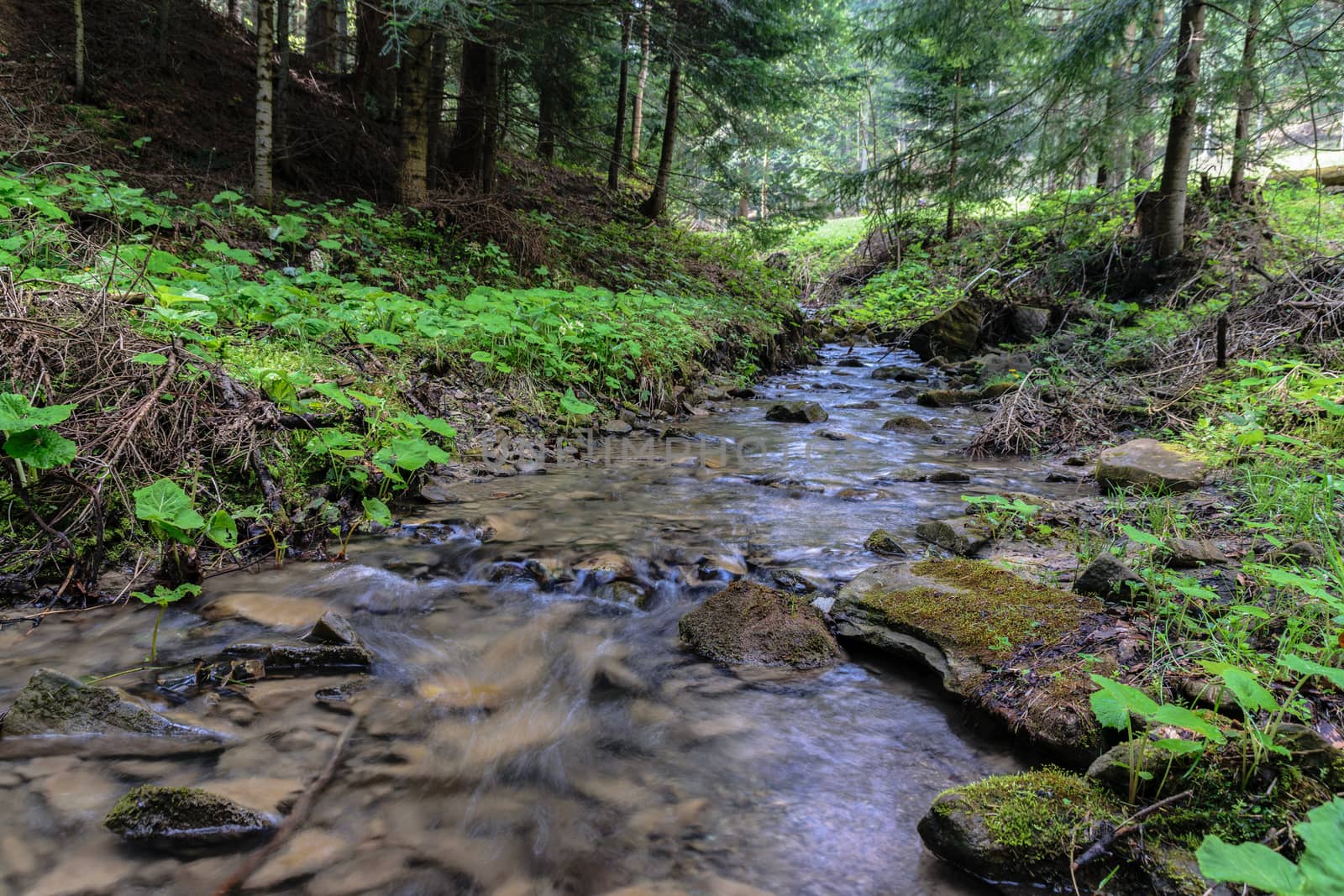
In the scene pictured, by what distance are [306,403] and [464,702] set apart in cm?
236

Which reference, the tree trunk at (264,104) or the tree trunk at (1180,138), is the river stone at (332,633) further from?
the tree trunk at (1180,138)

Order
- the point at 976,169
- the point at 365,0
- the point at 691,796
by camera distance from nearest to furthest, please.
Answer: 1. the point at 691,796
2. the point at 365,0
3. the point at 976,169

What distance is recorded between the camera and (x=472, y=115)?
965 cm

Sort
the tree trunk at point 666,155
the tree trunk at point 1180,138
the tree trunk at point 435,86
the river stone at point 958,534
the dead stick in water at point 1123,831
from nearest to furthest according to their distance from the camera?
the dead stick in water at point 1123,831 < the river stone at point 958,534 < the tree trunk at point 1180,138 < the tree trunk at point 435,86 < the tree trunk at point 666,155

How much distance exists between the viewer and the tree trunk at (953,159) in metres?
8.09

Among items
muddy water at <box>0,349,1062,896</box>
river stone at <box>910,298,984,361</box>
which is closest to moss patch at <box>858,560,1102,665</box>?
muddy water at <box>0,349,1062,896</box>

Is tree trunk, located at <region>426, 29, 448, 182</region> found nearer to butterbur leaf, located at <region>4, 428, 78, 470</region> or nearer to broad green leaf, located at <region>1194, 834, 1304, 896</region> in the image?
butterbur leaf, located at <region>4, 428, 78, 470</region>

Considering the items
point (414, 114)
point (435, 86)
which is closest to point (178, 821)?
point (414, 114)

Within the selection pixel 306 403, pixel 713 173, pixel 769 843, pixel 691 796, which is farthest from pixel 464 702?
pixel 713 173

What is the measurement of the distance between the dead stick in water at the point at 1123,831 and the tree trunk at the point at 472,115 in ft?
31.6

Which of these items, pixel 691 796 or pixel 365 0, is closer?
pixel 691 796

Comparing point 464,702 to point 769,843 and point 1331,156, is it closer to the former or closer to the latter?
point 769,843

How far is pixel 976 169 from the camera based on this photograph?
8.23 m

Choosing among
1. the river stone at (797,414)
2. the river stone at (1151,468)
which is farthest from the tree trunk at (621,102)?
the river stone at (1151,468)
